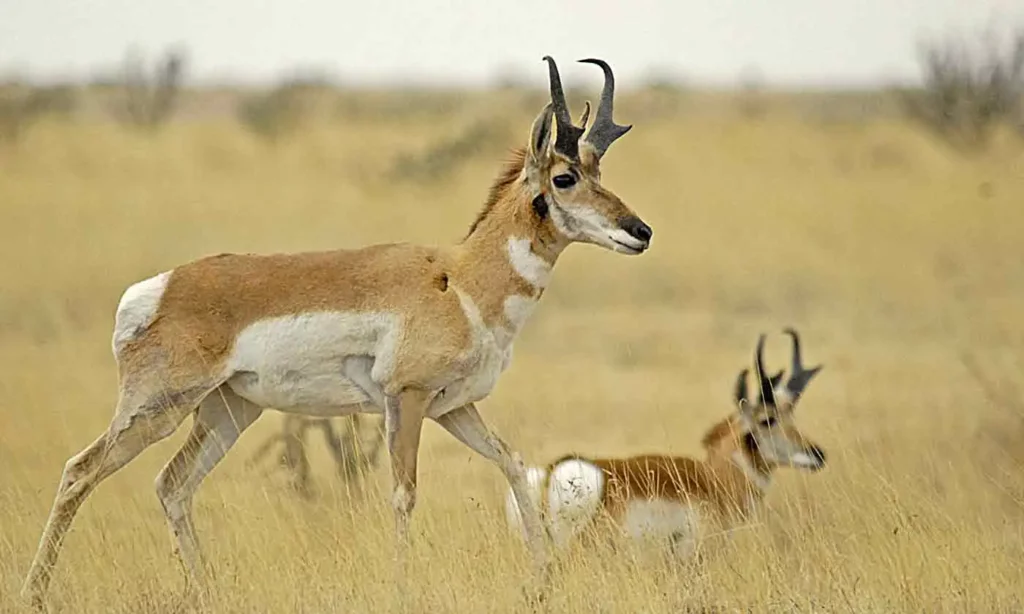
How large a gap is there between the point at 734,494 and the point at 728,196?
16.9 m

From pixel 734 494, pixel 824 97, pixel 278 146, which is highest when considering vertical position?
pixel 734 494

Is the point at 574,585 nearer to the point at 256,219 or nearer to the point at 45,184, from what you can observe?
the point at 256,219

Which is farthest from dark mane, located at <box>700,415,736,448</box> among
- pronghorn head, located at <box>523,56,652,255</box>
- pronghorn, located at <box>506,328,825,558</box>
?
pronghorn head, located at <box>523,56,652,255</box>

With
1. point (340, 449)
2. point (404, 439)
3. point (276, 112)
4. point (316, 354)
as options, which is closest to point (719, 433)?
point (340, 449)

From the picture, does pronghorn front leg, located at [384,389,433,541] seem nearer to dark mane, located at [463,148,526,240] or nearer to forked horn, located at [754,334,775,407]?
dark mane, located at [463,148,526,240]

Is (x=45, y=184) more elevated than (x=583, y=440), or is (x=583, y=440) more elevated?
(x=583, y=440)

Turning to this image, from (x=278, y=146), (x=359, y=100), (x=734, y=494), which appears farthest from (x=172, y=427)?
(x=359, y=100)

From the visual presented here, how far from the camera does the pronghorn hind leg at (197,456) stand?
780 cm

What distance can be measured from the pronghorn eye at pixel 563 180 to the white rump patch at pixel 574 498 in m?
1.51

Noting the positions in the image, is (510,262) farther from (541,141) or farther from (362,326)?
(362,326)

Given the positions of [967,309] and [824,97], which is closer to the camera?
[967,309]

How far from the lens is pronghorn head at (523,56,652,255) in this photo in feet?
24.9

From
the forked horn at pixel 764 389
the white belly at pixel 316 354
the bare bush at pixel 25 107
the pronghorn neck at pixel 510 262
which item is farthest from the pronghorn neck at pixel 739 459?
the bare bush at pixel 25 107

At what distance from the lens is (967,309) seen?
18750 millimetres
